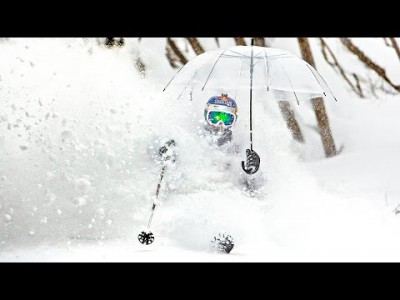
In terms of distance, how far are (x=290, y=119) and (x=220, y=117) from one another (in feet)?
8.80

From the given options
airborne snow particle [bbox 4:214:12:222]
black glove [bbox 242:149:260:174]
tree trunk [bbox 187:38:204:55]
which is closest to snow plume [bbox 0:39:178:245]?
airborne snow particle [bbox 4:214:12:222]

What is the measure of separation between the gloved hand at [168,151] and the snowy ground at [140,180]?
405 mm

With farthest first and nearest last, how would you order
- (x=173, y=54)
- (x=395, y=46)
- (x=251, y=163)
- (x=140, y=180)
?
1. (x=173, y=54)
2. (x=395, y=46)
3. (x=140, y=180)
4. (x=251, y=163)

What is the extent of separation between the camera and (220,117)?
16.5ft

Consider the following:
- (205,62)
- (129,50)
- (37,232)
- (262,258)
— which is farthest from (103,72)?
(262,258)

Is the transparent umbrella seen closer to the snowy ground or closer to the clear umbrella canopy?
the clear umbrella canopy

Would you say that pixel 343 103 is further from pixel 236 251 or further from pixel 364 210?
pixel 236 251

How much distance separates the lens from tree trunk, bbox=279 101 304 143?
7.38 meters

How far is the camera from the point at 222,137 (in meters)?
5.82

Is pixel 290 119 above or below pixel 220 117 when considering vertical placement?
above

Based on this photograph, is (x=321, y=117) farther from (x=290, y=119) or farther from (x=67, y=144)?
(x=67, y=144)

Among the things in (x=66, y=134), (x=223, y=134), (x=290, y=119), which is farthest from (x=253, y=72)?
(x=290, y=119)

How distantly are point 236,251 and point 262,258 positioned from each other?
361mm

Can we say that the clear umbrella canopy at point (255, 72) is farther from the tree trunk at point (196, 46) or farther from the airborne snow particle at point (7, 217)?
the tree trunk at point (196, 46)
